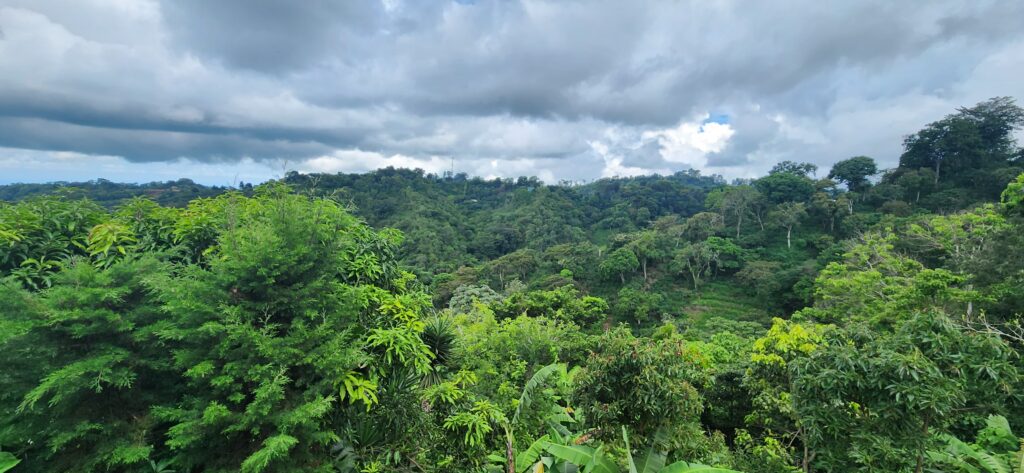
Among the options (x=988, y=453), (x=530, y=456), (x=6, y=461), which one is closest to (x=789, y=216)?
(x=988, y=453)

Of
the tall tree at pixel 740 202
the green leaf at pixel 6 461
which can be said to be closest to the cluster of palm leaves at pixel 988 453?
the green leaf at pixel 6 461

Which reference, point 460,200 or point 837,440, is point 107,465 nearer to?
point 837,440

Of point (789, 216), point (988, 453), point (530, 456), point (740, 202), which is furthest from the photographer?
point (740, 202)

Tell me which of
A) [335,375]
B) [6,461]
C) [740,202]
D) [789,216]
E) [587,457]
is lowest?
[587,457]

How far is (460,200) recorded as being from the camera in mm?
87250

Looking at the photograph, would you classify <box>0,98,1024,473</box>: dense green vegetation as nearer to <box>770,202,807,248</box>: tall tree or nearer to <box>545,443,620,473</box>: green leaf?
<box>545,443,620,473</box>: green leaf

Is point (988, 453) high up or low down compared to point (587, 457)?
down

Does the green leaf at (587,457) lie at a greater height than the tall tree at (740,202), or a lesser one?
lesser

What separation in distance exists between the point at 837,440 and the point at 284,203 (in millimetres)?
6694

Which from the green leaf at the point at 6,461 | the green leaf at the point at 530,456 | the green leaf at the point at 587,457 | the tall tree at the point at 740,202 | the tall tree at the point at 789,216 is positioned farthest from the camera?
the tall tree at the point at 740,202

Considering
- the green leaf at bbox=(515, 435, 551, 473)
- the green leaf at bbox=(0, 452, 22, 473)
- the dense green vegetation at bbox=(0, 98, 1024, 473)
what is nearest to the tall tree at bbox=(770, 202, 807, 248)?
the dense green vegetation at bbox=(0, 98, 1024, 473)

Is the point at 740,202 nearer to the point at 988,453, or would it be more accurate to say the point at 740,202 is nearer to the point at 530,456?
the point at 988,453

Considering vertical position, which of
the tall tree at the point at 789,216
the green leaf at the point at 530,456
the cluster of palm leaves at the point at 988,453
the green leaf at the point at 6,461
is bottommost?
the green leaf at the point at 530,456

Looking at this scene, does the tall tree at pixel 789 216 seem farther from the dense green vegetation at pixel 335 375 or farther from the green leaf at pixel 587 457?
the green leaf at pixel 587 457
